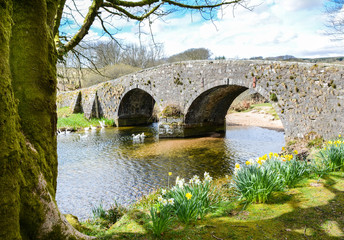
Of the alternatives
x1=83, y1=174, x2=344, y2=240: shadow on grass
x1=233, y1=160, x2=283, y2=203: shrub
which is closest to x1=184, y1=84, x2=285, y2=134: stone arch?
x1=233, y1=160, x2=283, y2=203: shrub

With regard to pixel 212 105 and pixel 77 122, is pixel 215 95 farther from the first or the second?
pixel 77 122

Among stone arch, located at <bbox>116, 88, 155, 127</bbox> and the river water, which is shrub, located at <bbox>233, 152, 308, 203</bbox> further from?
stone arch, located at <bbox>116, 88, 155, 127</bbox>

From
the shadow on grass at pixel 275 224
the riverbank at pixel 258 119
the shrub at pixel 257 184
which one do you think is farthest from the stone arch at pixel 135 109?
the shadow on grass at pixel 275 224

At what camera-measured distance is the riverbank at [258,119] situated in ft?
61.0

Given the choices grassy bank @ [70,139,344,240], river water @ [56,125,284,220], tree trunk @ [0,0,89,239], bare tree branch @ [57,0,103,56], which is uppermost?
bare tree branch @ [57,0,103,56]

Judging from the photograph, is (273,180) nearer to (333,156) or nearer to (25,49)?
(333,156)

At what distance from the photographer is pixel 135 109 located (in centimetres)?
2189

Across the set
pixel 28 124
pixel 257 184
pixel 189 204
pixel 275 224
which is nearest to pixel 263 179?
pixel 257 184

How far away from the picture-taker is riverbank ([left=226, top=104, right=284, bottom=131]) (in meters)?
18.6

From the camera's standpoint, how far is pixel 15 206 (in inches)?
69.4

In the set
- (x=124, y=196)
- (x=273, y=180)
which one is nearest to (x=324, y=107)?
(x=273, y=180)

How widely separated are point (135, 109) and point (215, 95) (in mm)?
9668

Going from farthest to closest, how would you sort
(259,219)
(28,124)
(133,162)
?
(133,162), (259,219), (28,124)

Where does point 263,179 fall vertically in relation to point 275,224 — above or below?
above
